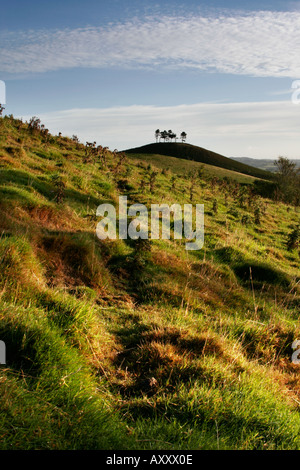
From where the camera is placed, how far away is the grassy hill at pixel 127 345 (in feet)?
8.09

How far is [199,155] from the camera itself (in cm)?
8456

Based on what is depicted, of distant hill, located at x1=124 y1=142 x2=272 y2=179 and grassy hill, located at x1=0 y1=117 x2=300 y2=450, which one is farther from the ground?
distant hill, located at x1=124 y1=142 x2=272 y2=179

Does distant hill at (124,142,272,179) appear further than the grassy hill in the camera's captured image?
Yes

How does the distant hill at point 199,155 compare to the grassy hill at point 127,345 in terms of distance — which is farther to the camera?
the distant hill at point 199,155

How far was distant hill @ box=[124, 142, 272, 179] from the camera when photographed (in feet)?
263

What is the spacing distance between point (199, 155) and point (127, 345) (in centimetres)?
8437

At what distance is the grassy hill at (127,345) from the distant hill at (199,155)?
74241 mm

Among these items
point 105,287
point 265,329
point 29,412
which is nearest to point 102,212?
point 105,287

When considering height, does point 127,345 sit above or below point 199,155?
below

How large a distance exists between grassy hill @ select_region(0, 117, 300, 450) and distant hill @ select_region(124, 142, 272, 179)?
74.2 meters

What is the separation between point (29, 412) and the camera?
230 centimetres

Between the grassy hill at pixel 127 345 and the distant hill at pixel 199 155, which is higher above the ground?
the distant hill at pixel 199 155

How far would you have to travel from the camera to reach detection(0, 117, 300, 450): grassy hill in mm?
2467
